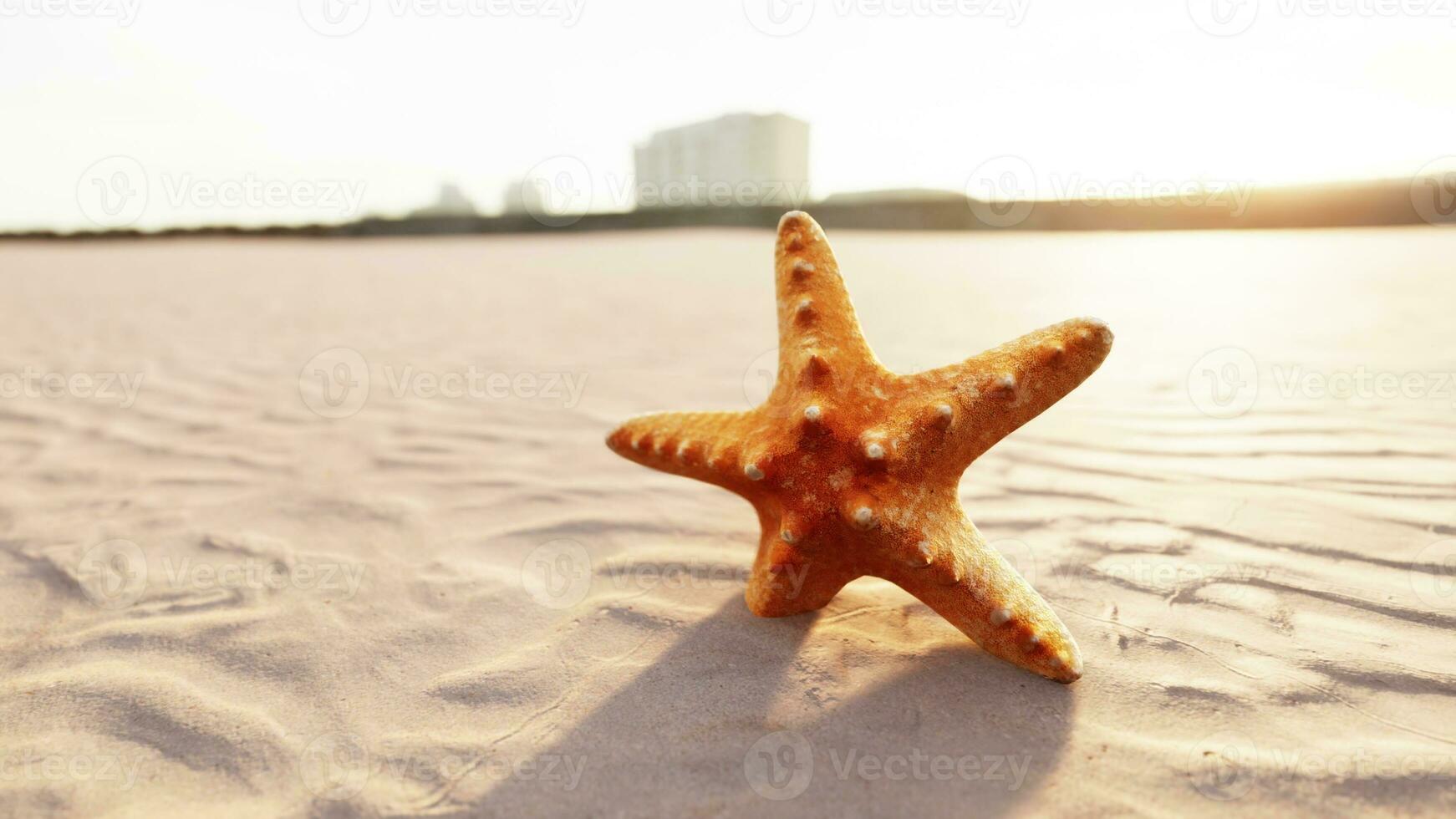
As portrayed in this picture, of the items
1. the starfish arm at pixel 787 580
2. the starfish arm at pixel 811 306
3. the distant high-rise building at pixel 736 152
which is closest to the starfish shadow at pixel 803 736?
the starfish arm at pixel 787 580

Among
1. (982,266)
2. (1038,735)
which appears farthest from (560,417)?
(982,266)

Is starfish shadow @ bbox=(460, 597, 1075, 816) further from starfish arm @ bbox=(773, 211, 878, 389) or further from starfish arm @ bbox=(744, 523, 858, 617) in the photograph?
starfish arm @ bbox=(773, 211, 878, 389)

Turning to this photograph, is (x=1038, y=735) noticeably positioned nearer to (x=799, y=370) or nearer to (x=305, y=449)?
(x=799, y=370)

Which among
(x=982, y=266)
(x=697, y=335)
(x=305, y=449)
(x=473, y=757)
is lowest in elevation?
(x=473, y=757)

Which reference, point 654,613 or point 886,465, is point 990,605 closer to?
point 886,465

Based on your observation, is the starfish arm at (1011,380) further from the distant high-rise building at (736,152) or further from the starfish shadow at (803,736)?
the distant high-rise building at (736,152)

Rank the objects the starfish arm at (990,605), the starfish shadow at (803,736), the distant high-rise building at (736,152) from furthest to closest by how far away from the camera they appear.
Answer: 1. the distant high-rise building at (736,152)
2. the starfish arm at (990,605)
3. the starfish shadow at (803,736)
